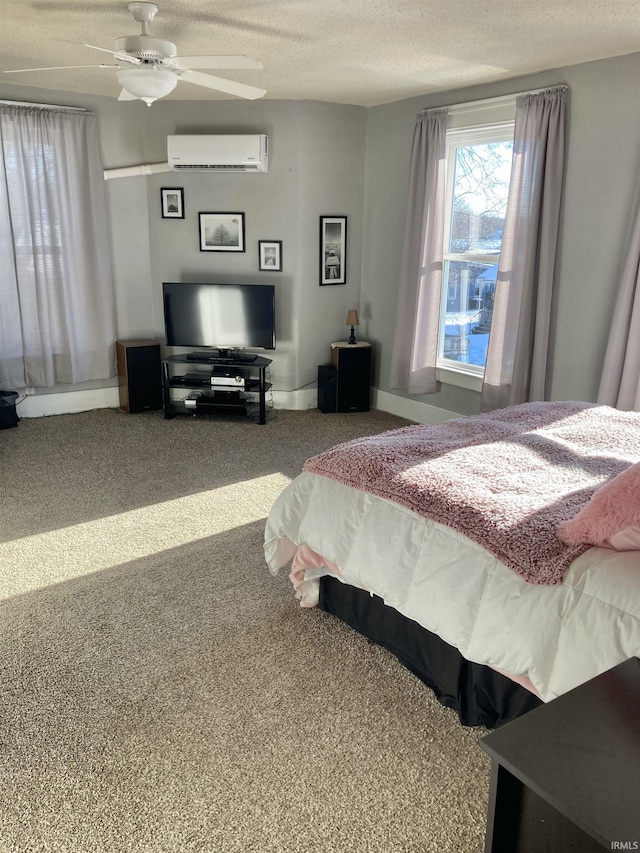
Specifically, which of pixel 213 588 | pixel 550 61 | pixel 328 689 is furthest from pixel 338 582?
pixel 550 61

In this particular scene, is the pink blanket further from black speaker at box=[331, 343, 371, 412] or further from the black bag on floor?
the black bag on floor

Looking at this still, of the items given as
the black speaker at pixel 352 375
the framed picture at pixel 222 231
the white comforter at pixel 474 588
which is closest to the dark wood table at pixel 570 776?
the white comforter at pixel 474 588

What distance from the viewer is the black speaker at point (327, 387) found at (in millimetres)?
5902

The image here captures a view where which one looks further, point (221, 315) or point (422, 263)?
point (221, 315)

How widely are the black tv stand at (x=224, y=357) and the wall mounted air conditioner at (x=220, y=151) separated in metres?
1.48

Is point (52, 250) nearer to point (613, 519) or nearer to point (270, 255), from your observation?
point (270, 255)

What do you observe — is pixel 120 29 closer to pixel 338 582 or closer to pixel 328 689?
pixel 338 582

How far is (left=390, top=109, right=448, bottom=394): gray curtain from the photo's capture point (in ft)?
17.0

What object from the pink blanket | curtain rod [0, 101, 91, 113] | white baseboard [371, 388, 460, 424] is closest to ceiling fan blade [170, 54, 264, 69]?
the pink blanket

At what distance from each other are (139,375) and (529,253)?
325 centimetres

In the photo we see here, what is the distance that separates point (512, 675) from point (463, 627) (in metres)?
0.19

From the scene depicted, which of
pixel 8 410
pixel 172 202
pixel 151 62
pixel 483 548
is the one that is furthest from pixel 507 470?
pixel 172 202

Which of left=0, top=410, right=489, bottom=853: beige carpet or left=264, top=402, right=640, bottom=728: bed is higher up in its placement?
left=264, top=402, right=640, bottom=728: bed

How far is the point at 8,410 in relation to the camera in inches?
211
